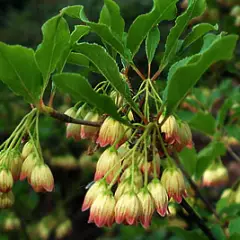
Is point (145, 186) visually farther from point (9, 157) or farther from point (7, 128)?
point (7, 128)

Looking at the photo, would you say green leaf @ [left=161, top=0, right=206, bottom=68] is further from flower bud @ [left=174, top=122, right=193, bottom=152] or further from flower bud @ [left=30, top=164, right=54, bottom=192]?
flower bud @ [left=30, top=164, right=54, bottom=192]

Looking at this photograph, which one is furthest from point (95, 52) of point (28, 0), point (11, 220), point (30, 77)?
point (28, 0)

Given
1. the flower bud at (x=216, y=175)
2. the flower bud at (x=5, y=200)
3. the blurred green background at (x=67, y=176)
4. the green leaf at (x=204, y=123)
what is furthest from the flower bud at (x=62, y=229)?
the flower bud at (x=5, y=200)

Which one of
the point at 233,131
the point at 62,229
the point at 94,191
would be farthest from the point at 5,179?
the point at 62,229

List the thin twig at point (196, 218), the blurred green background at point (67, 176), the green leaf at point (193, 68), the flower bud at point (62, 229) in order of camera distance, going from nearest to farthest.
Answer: the green leaf at point (193, 68)
the thin twig at point (196, 218)
the blurred green background at point (67, 176)
the flower bud at point (62, 229)

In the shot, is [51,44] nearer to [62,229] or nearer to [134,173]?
[134,173]

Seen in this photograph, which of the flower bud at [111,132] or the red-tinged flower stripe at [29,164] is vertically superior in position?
the flower bud at [111,132]

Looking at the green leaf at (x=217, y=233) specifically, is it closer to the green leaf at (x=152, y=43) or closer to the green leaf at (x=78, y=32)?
the green leaf at (x=152, y=43)
